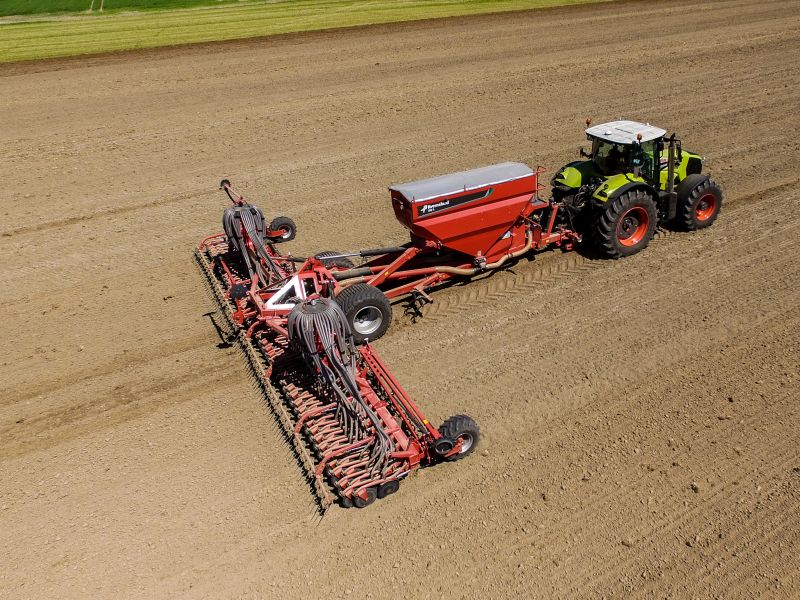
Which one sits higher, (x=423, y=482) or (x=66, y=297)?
(x=66, y=297)

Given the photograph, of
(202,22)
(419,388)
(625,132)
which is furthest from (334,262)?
(202,22)

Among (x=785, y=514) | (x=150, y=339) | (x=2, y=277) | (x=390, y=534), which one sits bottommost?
(x=785, y=514)

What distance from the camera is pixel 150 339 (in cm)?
855

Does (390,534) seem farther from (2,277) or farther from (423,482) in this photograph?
(2,277)

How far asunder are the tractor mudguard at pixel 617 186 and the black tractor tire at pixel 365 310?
3385mm

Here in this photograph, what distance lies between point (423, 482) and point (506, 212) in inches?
159

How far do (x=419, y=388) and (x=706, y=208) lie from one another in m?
5.80

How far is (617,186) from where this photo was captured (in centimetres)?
914

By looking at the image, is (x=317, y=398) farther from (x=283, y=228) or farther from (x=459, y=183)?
(x=283, y=228)

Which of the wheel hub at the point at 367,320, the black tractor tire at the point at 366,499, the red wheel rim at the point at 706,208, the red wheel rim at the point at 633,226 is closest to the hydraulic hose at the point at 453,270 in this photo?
the wheel hub at the point at 367,320

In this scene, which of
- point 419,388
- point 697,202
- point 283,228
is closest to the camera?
point 419,388

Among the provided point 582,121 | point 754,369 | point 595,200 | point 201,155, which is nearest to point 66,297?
point 201,155

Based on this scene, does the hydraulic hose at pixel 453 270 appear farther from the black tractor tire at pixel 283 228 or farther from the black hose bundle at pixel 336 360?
the black tractor tire at pixel 283 228

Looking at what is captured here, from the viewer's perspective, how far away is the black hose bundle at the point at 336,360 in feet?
20.3
